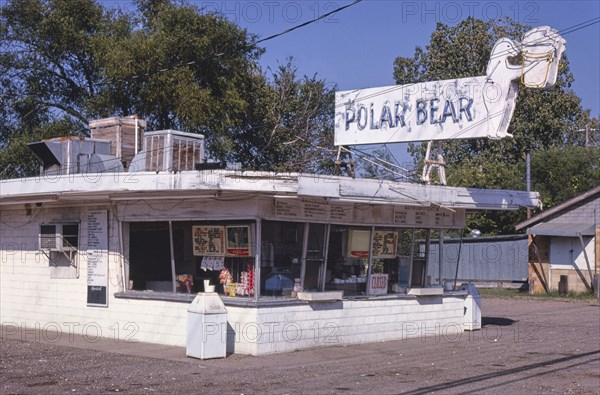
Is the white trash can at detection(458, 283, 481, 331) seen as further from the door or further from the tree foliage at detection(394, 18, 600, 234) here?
the tree foliage at detection(394, 18, 600, 234)

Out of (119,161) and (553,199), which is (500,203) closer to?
(119,161)

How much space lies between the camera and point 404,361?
14.5m

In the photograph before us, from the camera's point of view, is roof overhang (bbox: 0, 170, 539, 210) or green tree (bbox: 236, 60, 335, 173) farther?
green tree (bbox: 236, 60, 335, 173)

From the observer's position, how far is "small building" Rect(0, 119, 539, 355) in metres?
14.9

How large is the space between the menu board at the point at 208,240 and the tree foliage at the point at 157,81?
12.5 m

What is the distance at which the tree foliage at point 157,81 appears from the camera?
28.8m

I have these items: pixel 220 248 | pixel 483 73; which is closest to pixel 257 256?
pixel 220 248

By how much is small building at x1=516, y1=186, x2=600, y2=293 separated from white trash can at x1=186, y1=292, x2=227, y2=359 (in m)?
20.6

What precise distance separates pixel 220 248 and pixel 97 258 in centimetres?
307

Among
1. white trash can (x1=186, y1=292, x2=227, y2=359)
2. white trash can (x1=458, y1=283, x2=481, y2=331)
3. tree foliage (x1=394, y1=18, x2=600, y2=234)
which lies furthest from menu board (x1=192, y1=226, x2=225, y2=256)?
tree foliage (x1=394, y1=18, x2=600, y2=234)

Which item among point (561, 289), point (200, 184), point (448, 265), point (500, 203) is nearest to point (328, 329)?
point (200, 184)

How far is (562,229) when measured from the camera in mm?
32312

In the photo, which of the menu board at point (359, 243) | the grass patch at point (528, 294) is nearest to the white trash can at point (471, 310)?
the menu board at point (359, 243)

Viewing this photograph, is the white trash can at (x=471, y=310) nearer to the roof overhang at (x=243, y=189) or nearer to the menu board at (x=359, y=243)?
the roof overhang at (x=243, y=189)
